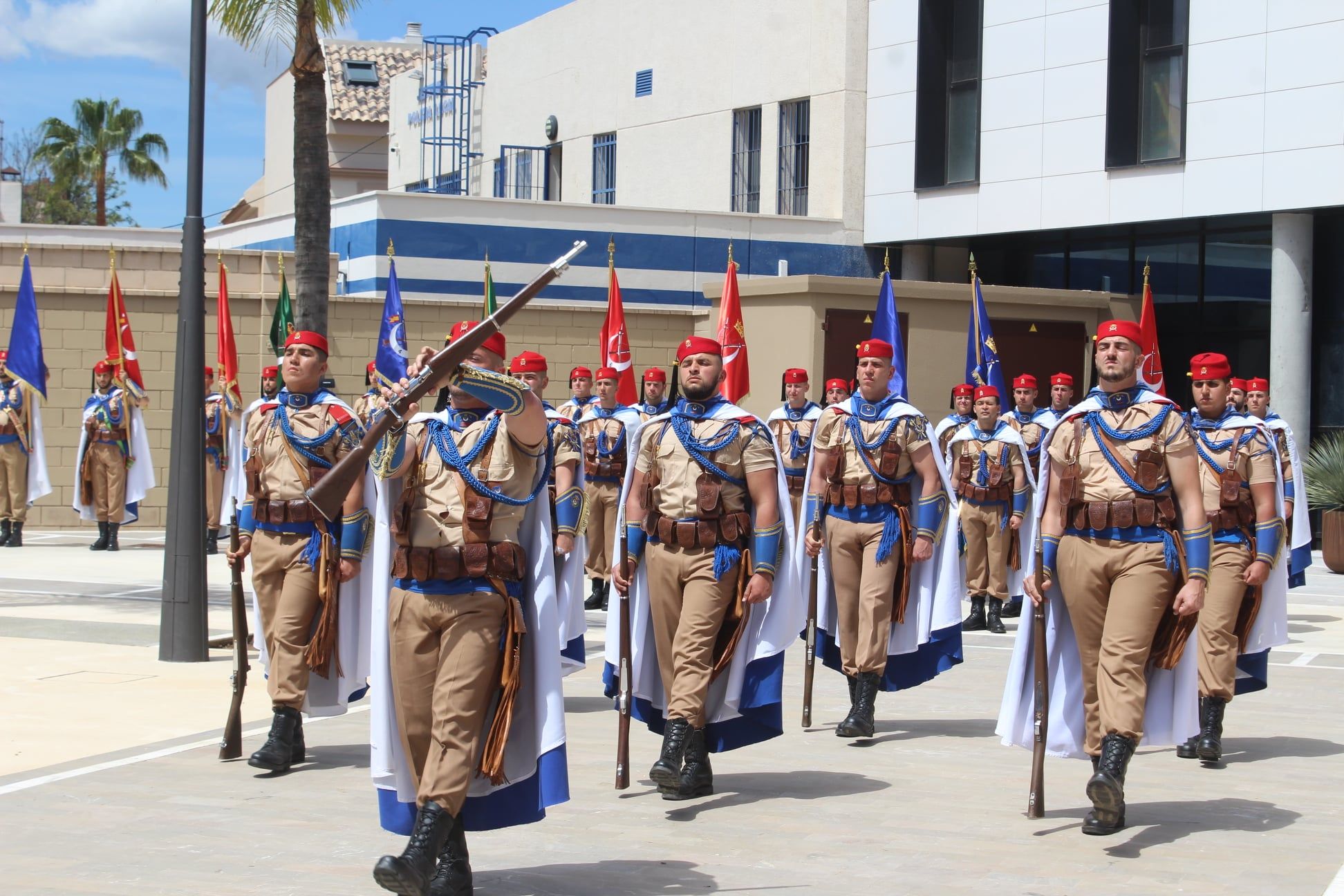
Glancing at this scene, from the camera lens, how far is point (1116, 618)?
7.45 meters

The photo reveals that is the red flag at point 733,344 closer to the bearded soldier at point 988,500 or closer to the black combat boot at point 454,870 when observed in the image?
the bearded soldier at point 988,500

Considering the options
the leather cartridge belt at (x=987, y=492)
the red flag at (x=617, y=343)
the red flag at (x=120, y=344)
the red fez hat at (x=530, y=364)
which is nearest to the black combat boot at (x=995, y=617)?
the leather cartridge belt at (x=987, y=492)

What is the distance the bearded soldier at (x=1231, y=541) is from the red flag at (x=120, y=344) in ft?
48.0

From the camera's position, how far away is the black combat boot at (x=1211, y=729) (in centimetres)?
897

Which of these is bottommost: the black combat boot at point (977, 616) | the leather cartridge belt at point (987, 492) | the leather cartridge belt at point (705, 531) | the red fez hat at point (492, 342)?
the black combat boot at point (977, 616)

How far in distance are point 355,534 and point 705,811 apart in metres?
2.13

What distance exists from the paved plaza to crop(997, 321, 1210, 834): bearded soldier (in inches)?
17.1

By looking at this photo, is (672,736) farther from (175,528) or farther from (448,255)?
(448,255)

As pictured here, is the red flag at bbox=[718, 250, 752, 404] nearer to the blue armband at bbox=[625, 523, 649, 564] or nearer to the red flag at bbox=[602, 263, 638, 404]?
the red flag at bbox=[602, 263, 638, 404]

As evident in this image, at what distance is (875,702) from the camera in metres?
11.1

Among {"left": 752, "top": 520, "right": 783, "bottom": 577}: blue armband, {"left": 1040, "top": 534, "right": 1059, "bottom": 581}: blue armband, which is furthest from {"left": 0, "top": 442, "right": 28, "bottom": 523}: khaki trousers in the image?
{"left": 1040, "top": 534, "right": 1059, "bottom": 581}: blue armband

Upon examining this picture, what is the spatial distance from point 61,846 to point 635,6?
93.8 feet

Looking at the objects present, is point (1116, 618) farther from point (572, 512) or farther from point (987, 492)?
point (987, 492)

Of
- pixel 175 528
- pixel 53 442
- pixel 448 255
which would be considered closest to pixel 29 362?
pixel 53 442
